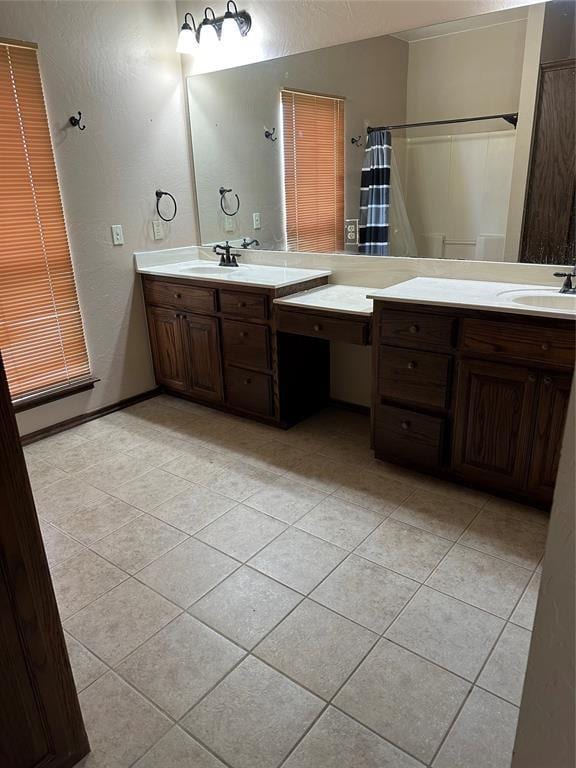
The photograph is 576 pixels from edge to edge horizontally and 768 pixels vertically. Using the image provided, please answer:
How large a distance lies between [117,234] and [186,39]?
48.1 inches

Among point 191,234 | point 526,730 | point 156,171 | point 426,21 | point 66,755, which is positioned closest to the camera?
point 526,730

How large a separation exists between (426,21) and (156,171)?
1774 millimetres

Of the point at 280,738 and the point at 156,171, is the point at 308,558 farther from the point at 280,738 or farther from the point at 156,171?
the point at 156,171

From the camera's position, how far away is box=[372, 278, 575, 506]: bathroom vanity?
2.01 m

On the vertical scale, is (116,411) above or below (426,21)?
below

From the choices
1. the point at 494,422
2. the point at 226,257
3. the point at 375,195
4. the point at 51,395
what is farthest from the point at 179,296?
the point at 494,422

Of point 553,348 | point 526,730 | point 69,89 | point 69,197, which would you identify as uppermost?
point 69,89

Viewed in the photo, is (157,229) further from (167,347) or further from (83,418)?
(83,418)

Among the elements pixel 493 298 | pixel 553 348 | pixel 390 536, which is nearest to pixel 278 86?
pixel 493 298

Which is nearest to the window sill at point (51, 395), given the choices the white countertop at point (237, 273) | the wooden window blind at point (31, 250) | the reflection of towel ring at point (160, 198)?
the wooden window blind at point (31, 250)

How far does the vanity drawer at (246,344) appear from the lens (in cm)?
294

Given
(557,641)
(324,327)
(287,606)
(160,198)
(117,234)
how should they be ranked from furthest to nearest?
(160,198), (117,234), (324,327), (287,606), (557,641)

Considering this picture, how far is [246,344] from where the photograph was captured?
3023 mm

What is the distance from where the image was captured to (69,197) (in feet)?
9.78
